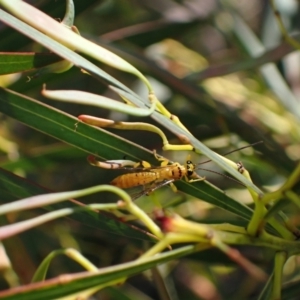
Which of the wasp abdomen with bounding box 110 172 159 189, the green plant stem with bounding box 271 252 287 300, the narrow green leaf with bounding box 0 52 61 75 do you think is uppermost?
the narrow green leaf with bounding box 0 52 61 75

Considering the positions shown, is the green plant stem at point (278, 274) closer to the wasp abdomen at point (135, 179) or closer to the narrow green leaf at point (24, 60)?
the wasp abdomen at point (135, 179)

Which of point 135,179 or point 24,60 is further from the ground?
point 24,60

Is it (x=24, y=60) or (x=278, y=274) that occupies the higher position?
(x=24, y=60)

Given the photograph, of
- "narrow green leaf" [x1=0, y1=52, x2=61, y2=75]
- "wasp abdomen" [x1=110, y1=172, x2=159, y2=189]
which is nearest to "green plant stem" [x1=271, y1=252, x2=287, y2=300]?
"wasp abdomen" [x1=110, y1=172, x2=159, y2=189]

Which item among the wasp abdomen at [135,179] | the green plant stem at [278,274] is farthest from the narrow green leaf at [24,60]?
the green plant stem at [278,274]

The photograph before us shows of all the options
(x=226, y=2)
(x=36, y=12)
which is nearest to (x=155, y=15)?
(x=226, y=2)

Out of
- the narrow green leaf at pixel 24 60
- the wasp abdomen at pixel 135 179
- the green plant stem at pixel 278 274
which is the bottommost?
the green plant stem at pixel 278 274

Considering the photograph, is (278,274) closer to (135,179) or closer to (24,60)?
(135,179)

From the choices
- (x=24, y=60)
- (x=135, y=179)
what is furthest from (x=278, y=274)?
(x=24, y=60)

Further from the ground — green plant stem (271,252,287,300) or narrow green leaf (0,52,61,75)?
narrow green leaf (0,52,61,75)

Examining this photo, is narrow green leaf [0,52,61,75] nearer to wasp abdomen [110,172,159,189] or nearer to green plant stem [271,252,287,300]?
wasp abdomen [110,172,159,189]

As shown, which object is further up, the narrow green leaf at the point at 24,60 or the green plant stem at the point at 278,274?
the narrow green leaf at the point at 24,60

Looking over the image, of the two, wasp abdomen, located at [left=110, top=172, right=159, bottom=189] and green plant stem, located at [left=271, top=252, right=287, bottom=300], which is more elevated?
wasp abdomen, located at [left=110, top=172, right=159, bottom=189]
